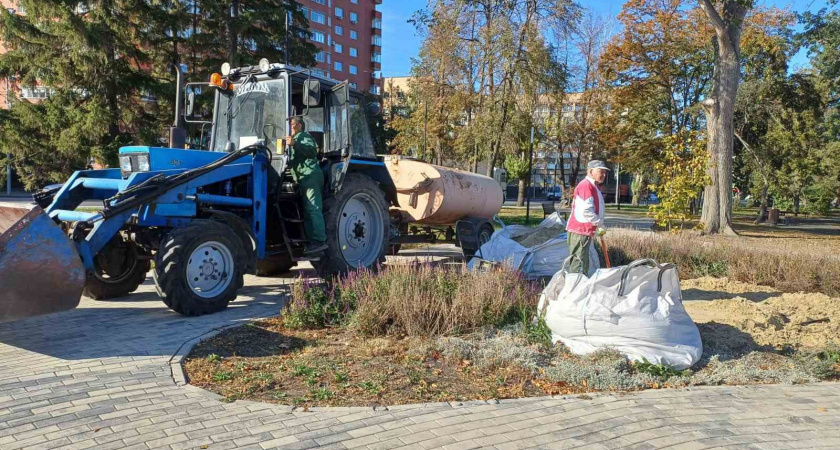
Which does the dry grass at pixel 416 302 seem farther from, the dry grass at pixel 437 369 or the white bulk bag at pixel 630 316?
the white bulk bag at pixel 630 316

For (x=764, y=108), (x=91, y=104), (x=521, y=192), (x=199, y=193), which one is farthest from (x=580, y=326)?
(x=521, y=192)

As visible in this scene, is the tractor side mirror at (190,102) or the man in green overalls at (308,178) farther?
the tractor side mirror at (190,102)

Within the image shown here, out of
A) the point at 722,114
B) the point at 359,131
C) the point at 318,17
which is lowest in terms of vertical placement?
the point at 359,131

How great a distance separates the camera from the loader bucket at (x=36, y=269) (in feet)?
16.4

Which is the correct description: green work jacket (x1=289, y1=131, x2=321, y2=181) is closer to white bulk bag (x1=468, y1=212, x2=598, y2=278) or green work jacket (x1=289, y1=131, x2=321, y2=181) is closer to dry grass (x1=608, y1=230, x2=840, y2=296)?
white bulk bag (x1=468, y1=212, x2=598, y2=278)

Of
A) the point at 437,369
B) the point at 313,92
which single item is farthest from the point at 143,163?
the point at 437,369

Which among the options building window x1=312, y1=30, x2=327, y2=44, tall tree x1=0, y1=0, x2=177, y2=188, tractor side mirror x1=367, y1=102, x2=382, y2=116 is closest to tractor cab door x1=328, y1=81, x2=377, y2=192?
tractor side mirror x1=367, y1=102, x2=382, y2=116

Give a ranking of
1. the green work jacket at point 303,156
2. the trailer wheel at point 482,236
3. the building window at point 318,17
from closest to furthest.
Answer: the green work jacket at point 303,156 → the trailer wheel at point 482,236 → the building window at point 318,17

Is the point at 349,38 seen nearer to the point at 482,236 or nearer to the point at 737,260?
the point at 482,236

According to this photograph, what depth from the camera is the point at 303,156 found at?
304 inches

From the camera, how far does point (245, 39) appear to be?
25156 millimetres

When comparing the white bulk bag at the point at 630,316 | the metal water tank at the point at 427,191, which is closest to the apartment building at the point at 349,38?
the metal water tank at the point at 427,191

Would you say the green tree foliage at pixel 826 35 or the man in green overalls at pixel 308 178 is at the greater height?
the green tree foliage at pixel 826 35

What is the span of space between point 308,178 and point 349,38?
76077 millimetres
